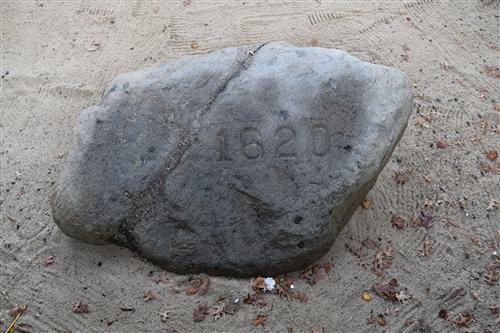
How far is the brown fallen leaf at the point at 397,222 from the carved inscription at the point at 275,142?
80cm

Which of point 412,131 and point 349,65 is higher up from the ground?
point 349,65

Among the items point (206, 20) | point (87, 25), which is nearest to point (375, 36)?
point (206, 20)

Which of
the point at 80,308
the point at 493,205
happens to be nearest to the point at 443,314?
the point at 493,205

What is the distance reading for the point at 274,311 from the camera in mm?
3232

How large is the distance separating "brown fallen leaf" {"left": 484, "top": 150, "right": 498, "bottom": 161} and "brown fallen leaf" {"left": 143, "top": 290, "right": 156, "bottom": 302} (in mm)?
2559

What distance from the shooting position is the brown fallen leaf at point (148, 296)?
3285mm

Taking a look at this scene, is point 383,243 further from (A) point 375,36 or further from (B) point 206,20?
(B) point 206,20

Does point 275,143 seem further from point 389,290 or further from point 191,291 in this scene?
point 389,290

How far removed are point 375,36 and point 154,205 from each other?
2637mm

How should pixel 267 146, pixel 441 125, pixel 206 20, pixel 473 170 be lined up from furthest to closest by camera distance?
pixel 206 20 < pixel 441 125 < pixel 473 170 < pixel 267 146

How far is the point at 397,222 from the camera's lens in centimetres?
359

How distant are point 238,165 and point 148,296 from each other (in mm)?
975

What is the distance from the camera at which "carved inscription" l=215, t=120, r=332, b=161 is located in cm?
318

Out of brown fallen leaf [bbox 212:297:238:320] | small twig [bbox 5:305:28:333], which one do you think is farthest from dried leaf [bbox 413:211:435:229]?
small twig [bbox 5:305:28:333]
